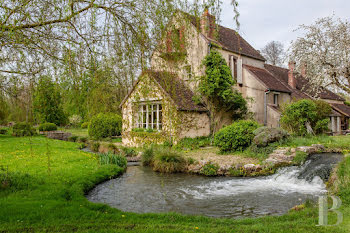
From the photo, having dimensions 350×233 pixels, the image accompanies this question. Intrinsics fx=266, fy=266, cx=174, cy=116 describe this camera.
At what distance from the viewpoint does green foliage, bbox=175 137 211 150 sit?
50.5ft

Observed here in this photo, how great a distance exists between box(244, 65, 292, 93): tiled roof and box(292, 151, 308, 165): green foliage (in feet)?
27.5

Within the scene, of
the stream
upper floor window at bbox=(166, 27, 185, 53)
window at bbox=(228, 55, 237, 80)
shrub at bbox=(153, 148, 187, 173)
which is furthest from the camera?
window at bbox=(228, 55, 237, 80)

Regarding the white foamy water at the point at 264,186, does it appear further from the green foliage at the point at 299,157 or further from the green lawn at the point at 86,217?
the green lawn at the point at 86,217

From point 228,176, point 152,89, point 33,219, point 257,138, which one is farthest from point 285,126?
point 33,219

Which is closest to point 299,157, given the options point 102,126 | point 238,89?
point 238,89

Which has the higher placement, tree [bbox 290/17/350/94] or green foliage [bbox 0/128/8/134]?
tree [bbox 290/17/350/94]

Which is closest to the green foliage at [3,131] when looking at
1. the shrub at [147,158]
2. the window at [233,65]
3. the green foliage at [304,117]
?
the shrub at [147,158]

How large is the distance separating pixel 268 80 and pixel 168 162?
12.8m

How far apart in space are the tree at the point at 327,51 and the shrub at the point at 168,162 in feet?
33.4

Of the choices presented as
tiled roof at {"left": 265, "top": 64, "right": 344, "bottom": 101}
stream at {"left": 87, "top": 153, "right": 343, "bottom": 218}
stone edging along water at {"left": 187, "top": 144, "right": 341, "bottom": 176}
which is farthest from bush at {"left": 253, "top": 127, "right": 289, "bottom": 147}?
tiled roof at {"left": 265, "top": 64, "right": 344, "bottom": 101}

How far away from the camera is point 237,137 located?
1280cm

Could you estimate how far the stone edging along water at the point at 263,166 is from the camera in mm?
10233

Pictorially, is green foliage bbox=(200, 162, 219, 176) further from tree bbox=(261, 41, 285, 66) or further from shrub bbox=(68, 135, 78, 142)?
tree bbox=(261, 41, 285, 66)

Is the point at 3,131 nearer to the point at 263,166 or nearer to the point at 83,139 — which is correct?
the point at 83,139
